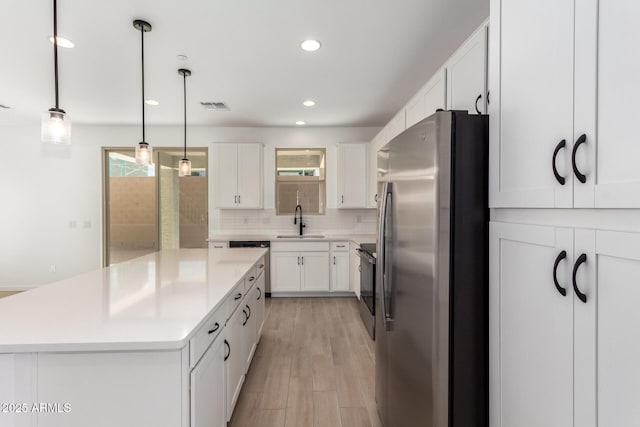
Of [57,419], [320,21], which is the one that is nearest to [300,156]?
[320,21]

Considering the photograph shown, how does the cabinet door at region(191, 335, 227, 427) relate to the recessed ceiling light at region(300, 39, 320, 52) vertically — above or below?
below

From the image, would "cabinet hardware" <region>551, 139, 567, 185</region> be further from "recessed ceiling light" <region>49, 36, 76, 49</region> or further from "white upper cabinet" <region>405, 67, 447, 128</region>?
"recessed ceiling light" <region>49, 36, 76, 49</region>

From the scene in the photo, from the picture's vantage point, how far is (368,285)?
329cm

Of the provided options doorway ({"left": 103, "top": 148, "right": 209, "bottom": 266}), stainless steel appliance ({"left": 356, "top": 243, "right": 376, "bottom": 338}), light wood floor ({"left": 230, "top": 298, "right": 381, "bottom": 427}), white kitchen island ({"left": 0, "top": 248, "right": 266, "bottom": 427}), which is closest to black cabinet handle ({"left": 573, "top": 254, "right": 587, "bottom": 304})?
white kitchen island ({"left": 0, "top": 248, "right": 266, "bottom": 427})

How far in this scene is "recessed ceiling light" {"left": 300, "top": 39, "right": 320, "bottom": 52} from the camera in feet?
8.24

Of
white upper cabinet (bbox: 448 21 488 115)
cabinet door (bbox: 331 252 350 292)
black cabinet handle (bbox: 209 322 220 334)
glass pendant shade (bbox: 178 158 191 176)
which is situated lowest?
cabinet door (bbox: 331 252 350 292)

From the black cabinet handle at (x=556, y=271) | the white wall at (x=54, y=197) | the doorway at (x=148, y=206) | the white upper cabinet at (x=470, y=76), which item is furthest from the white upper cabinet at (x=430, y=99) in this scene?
the doorway at (x=148, y=206)

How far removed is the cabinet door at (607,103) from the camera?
635 mm

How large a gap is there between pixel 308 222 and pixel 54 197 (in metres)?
4.24

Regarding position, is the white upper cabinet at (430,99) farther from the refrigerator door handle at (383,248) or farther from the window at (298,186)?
the window at (298,186)

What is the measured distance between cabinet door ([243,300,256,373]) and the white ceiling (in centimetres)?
209

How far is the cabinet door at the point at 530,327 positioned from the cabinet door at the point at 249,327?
5.35 feet

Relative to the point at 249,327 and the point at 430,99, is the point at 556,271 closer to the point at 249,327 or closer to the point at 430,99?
the point at 430,99

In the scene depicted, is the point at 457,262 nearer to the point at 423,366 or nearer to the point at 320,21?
the point at 423,366
